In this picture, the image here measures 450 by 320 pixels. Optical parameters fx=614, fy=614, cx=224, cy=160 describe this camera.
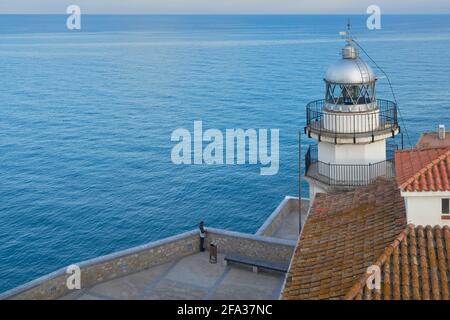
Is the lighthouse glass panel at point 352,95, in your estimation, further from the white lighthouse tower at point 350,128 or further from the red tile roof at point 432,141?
the red tile roof at point 432,141

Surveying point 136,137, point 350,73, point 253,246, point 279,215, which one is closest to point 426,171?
point 350,73

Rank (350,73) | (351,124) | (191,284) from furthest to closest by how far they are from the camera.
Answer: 1. (191,284)
2. (351,124)
3. (350,73)

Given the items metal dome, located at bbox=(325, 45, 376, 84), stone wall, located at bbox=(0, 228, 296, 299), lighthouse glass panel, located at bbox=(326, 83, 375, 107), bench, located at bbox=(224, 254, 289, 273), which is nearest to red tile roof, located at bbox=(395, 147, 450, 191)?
metal dome, located at bbox=(325, 45, 376, 84)

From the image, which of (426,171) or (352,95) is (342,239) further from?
(352,95)

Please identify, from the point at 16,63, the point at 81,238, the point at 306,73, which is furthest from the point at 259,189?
the point at 16,63

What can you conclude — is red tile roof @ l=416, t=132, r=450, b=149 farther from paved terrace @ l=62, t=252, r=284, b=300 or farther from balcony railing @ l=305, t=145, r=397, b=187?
paved terrace @ l=62, t=252, r=284, b=300

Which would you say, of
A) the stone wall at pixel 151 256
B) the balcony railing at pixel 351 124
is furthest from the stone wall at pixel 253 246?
the balcony railing at pixel 351 124
